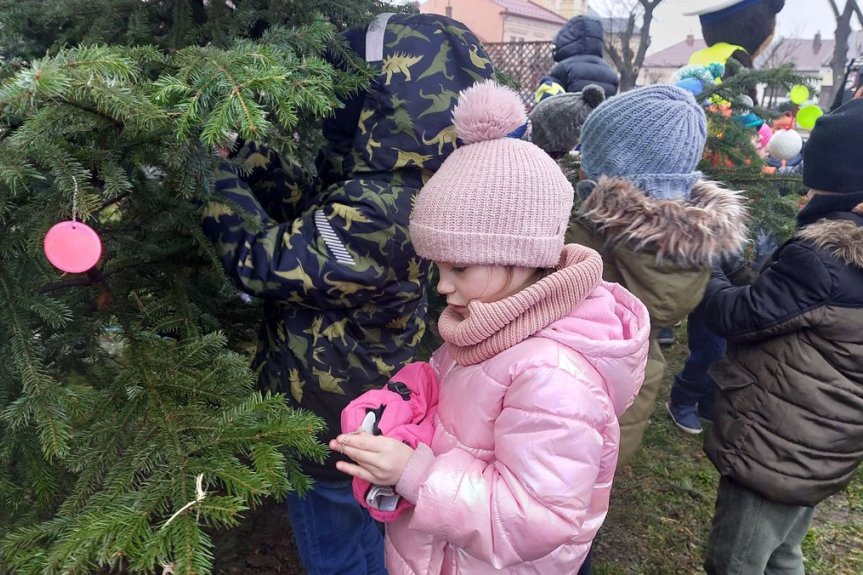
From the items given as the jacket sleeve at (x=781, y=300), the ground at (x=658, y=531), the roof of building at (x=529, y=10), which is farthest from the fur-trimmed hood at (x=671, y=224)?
the roof of building at (x=529, y=10)

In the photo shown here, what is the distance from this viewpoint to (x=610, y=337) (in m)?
1.39

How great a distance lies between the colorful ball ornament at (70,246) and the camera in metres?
1.03

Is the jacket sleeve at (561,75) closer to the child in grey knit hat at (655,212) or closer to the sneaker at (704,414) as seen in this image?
the sneaker at (704,414)

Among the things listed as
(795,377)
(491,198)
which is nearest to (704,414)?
(795,377)

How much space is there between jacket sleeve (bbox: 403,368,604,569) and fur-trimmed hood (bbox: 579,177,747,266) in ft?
3.21

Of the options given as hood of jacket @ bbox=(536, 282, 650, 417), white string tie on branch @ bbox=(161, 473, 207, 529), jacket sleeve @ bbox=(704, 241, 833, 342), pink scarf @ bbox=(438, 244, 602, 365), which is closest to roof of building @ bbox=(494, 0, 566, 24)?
jacket sleeve @ bbox=(704, 241, 833, 342)

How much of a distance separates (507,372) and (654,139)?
48.4 inches

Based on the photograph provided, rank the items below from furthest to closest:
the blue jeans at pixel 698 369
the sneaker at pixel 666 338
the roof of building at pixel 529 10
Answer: the roof of building at pixel 529 10 → the sneaker at pixel 666 338 → the blue jeans at pixel 698 369

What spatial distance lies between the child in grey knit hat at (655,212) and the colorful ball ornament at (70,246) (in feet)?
5.31

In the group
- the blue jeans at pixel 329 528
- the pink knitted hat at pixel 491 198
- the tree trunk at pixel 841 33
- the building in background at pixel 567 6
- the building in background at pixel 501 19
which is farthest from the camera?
the building in background at pixel 567 6

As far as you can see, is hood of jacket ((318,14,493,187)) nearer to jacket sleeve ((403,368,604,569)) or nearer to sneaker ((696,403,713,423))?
jacket sleeve ((403,368,604,569))

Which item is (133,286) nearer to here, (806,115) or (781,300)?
(781,300)

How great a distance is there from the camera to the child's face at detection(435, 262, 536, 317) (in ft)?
4.55

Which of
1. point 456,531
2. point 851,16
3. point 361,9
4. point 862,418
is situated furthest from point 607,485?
point 851,16
